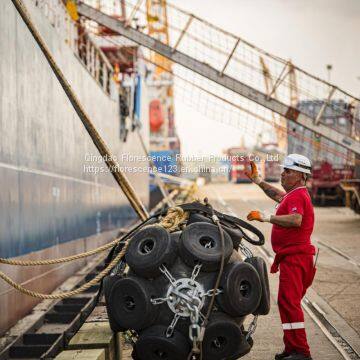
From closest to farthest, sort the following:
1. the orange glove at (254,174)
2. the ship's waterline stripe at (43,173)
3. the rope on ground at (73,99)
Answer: the rope on ground at (73,99), the orange glove at (254,174), the ship's waterline stripe at (43,173)

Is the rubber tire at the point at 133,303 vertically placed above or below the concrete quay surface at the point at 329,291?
above

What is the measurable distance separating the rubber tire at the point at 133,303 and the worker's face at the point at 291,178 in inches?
73.1

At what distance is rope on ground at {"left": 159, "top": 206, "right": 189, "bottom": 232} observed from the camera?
4.80 meters

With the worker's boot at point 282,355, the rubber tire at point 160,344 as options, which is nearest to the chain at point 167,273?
the rubber tire at point 160,344

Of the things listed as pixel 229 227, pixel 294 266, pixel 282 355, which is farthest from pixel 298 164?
pixel 282 355

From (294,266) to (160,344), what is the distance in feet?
5.21

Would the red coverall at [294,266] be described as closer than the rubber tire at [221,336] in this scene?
No

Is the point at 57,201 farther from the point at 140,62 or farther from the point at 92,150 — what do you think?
the point at 140,62

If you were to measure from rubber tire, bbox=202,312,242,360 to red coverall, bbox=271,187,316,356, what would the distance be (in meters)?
0.90

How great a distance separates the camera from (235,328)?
435cm

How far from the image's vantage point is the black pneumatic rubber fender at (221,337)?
14.1 ft

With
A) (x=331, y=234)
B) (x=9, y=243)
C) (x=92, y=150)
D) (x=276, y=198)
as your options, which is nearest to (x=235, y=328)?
(x=276, y=198)

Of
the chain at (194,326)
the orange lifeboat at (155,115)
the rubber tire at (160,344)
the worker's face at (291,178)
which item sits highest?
the orange lifeboat at (155,115)

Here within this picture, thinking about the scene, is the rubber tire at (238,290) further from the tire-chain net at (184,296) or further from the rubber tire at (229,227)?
the rubber tire at (229,227)
